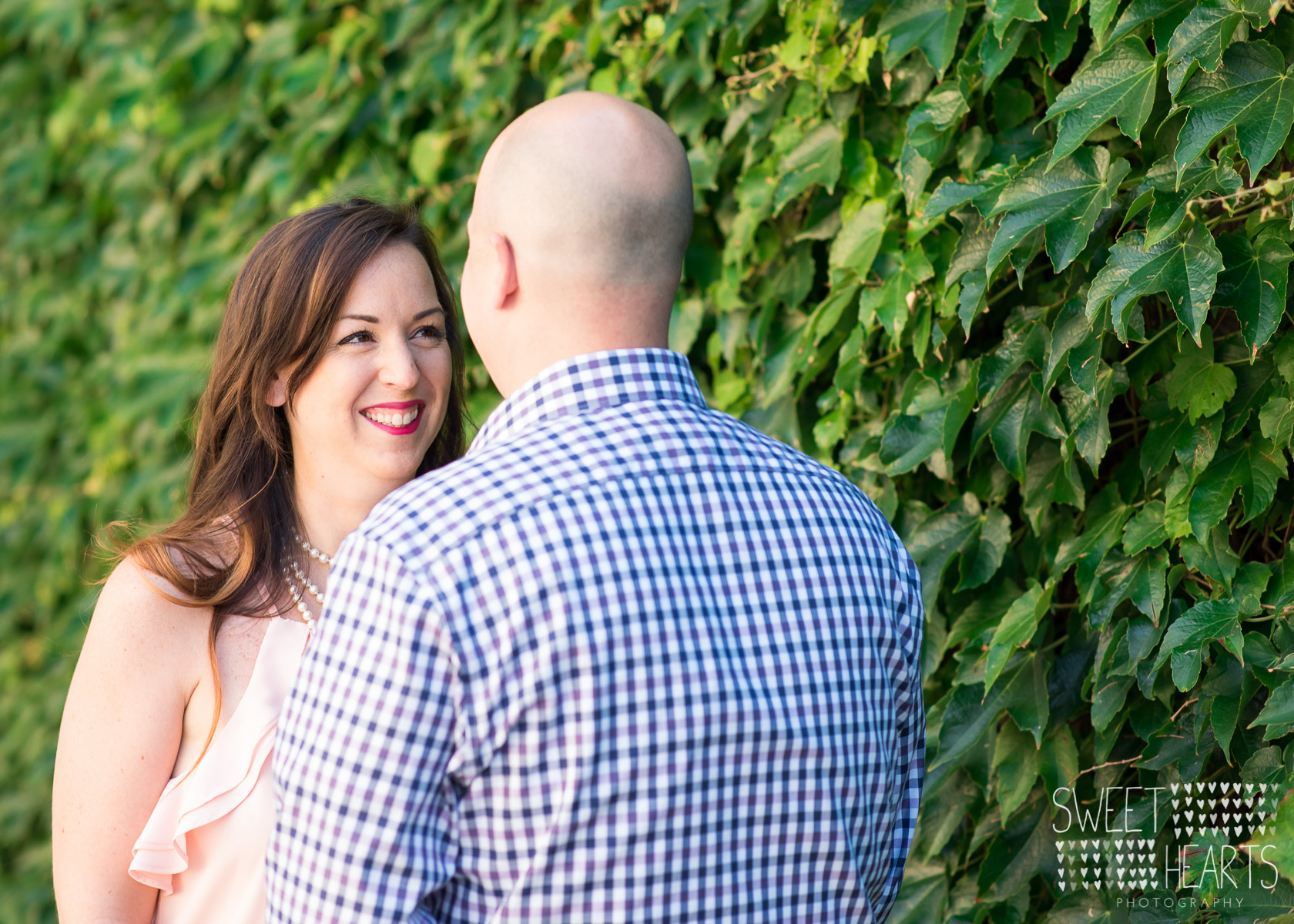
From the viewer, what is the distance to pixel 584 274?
128cm

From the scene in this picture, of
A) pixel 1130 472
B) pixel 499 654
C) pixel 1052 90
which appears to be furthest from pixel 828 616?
pixel 1052 90

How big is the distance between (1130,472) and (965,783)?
0.59m

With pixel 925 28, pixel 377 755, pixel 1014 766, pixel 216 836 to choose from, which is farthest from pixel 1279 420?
pixel 216 836

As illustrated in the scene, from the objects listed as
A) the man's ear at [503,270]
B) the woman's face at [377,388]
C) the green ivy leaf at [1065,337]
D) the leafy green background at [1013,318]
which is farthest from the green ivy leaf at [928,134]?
the woman's face at [377,388]

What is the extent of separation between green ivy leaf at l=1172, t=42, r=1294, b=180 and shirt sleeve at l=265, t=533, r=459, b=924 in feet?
3.54

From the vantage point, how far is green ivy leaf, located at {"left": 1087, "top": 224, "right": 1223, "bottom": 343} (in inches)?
54.7

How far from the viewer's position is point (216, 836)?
176 cm

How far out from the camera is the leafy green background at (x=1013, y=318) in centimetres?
145

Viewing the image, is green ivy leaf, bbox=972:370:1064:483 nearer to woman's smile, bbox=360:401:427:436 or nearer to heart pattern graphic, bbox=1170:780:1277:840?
heart pattern graphic, bbox=1170:780:1277:840

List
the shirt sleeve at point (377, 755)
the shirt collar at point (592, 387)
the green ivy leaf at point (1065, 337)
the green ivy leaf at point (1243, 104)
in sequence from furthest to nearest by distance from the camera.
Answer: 1. the green ivy leaf at point (1065, 337)
2. the green ivy leaf at point (1243, 104)
3. the shirt collar at point (592, 387)
4. the shirt sleeve at point (377, 755)

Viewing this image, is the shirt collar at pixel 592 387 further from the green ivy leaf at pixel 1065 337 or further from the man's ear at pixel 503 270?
the green ivy leaf at pixel 1065 337

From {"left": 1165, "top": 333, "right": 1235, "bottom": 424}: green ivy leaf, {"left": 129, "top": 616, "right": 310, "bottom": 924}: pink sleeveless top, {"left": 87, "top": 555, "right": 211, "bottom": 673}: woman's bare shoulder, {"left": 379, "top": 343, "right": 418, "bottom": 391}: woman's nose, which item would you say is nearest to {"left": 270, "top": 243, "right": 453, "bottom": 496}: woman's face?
{"left": 379, "top": 343, "right": 418, "bottom": 391}: woman's nose

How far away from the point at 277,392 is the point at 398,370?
0.26 meters

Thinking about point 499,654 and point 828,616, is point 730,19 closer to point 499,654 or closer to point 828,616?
point 828,616
